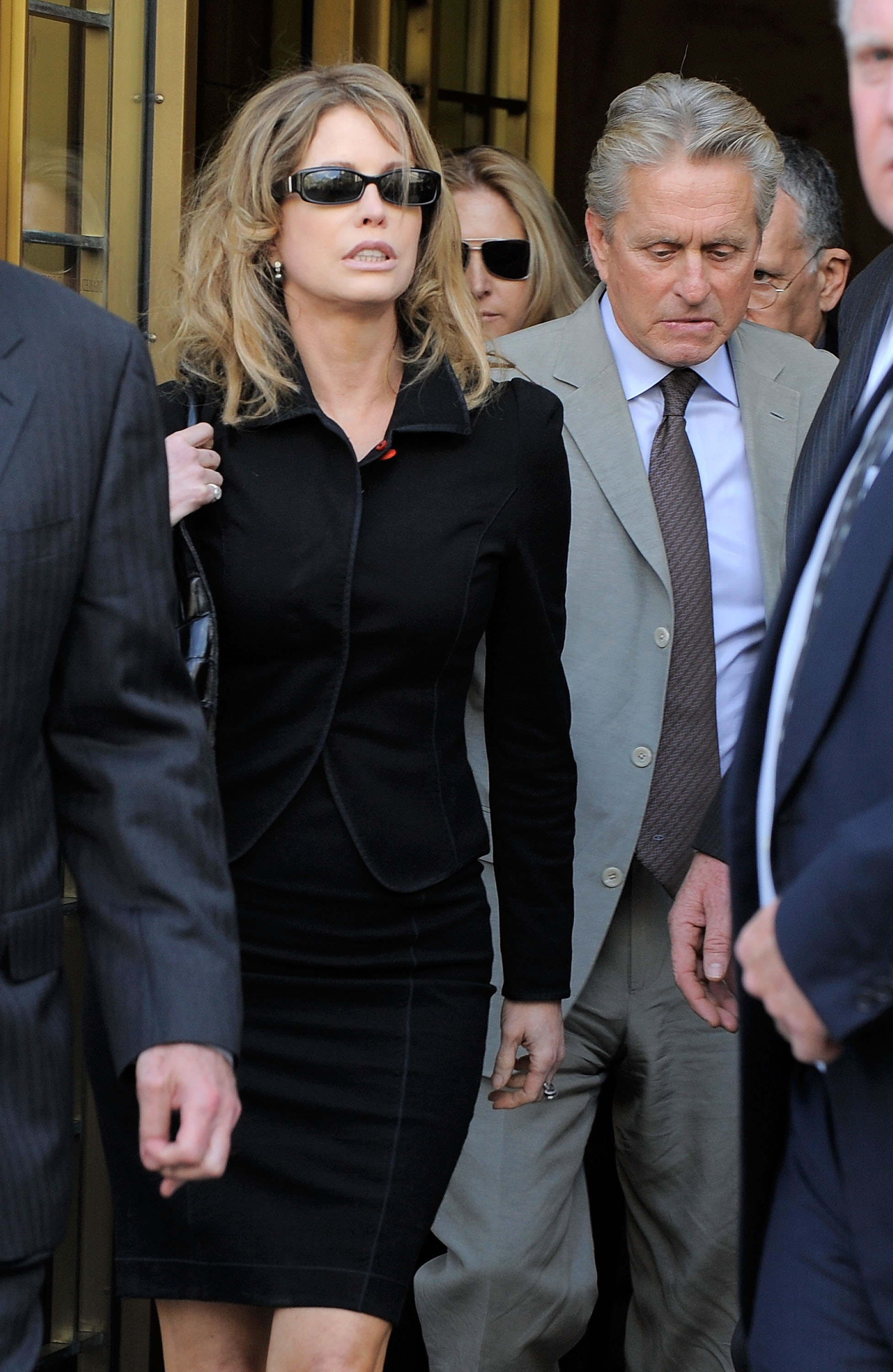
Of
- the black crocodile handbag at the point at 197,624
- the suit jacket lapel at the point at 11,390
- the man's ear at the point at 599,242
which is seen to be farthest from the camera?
the man's ear at the point at 599,242

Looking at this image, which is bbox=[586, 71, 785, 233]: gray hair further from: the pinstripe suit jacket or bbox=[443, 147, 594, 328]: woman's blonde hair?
the pinstripe suit jacket

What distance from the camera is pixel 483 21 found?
16.9 ft

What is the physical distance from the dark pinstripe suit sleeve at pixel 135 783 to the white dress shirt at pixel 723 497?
4.76 ft

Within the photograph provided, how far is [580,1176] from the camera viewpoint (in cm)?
360

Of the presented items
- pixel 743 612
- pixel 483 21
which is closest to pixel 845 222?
pixel 483 21

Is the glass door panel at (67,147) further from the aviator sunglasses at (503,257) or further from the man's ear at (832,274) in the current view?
the man's ear at (832,274)

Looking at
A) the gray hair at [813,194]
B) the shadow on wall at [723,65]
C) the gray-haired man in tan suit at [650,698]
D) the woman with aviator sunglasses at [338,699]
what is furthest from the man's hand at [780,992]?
the shadow on wall at [723,65]

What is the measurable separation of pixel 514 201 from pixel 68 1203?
114 inches

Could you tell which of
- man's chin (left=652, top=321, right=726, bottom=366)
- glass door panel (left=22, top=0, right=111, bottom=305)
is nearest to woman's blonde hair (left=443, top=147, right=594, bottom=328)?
man's chin (left=652, top=321, right=726, bottom=366)

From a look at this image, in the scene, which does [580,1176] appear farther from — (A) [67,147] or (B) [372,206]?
(A) [67,147]

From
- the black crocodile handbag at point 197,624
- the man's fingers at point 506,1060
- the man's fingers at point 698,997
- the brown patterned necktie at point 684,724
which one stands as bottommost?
the man's fingers at point 506,1060

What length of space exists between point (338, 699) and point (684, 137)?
1424 mm

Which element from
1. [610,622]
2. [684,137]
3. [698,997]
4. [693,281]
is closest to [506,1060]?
[698,997]

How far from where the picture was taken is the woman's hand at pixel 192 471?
2.67 meters
